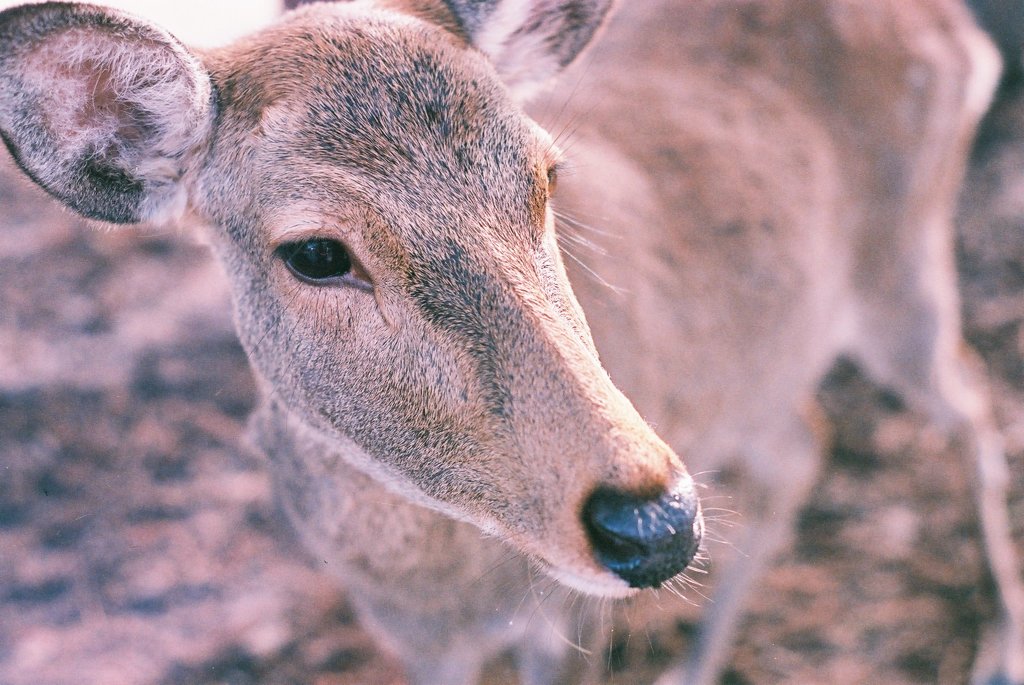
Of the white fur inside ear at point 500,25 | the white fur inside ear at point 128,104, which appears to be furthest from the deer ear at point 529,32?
the white fur inside ear at point 128,104

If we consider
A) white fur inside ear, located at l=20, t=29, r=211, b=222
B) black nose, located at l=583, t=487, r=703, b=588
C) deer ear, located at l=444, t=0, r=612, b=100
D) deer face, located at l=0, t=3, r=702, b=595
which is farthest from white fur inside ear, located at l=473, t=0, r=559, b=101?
black nose, located at l=583, t=487, r=703, b=588

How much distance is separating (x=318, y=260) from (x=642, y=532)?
0.90 meters

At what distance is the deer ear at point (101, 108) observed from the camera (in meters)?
1.81

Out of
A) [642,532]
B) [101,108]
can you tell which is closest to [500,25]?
[101,108]

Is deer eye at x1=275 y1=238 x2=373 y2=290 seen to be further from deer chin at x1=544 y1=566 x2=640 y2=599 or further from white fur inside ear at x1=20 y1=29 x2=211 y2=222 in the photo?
deer chin at x1=544 y1=566 x2=640 y2=599

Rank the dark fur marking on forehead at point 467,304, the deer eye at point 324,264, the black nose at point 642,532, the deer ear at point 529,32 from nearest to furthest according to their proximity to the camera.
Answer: the black nose at point 642,532 < the dark fur marking on forehead at point 467,304 < the deer eye at point 324,264 < the deer ear at point 529,32

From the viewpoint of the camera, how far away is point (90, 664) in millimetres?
3658

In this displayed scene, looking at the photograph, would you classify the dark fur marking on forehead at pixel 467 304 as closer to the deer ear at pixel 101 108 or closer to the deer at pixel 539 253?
the deer at pixel 539 253

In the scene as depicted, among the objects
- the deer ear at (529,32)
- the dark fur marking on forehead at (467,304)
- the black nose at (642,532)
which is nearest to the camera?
the black nose at (642,532)

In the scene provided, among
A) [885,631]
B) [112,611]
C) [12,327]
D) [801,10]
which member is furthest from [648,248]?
[12,327]

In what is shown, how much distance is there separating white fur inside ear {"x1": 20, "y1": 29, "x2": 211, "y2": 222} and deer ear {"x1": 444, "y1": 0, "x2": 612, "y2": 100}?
0.72 metres

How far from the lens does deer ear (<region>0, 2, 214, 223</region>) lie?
181cm

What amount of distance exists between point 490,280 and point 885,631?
296 centimetres

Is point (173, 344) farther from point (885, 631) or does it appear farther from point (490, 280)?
point (885, 631)
